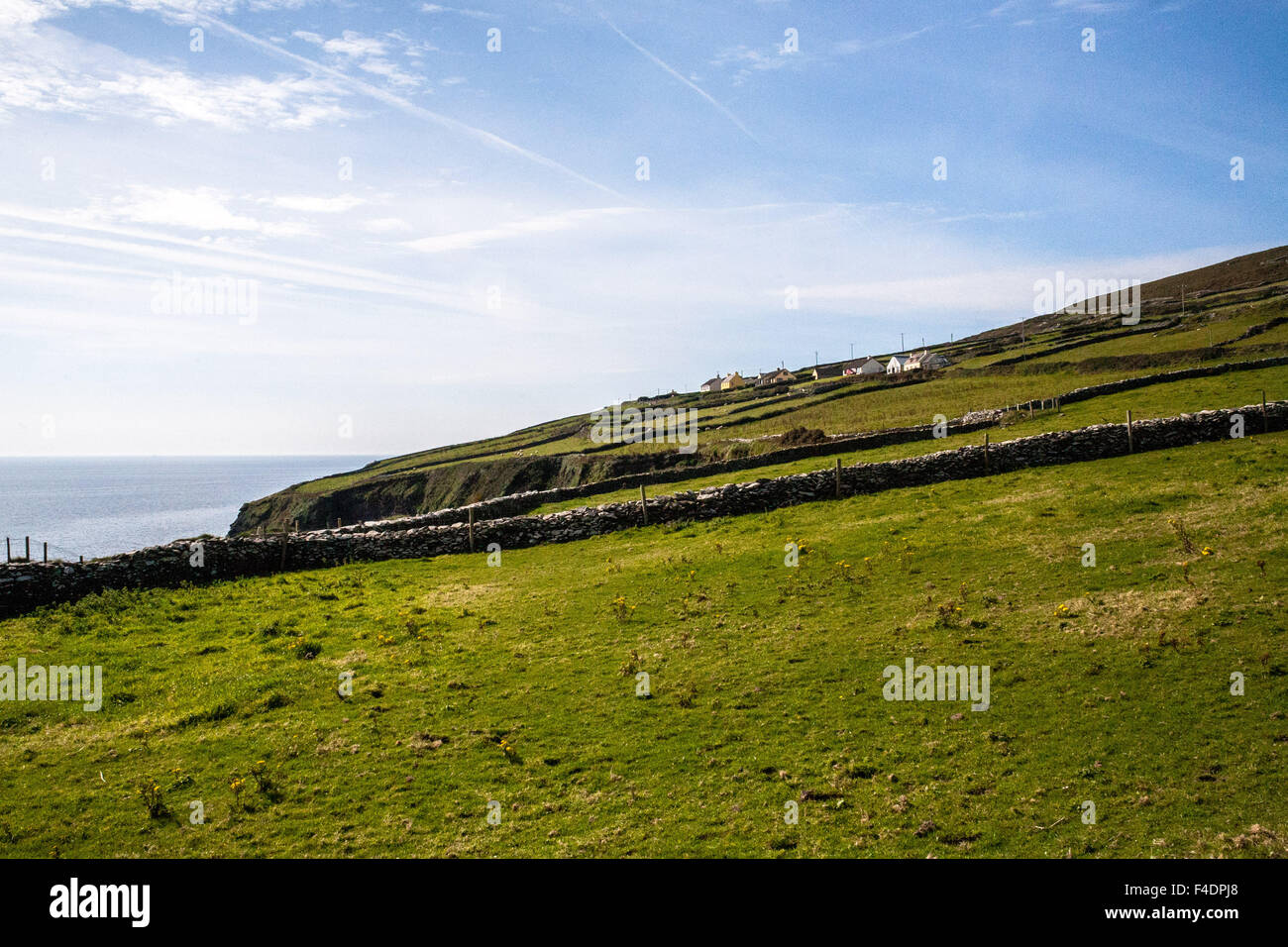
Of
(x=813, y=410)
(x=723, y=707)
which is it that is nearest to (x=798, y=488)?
(x=723, y=707)

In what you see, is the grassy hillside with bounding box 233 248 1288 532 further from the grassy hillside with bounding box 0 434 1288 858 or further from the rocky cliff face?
the grassy hillside with bounding box 0 434 1288 858

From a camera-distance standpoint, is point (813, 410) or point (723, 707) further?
point (813, 410)

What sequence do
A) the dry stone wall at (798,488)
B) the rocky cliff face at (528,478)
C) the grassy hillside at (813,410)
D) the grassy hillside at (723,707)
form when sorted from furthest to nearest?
1. the grassy hillside at (813,410)
2. the rocky cliff face at (528,478)
3. the dry stone wall at (798,488)
4. the grassy hillside at (723,707)

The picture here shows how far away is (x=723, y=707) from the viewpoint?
13750mm

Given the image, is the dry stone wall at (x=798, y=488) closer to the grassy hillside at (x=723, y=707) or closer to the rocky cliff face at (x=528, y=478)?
the rocky cliff face at (x=528, y=478)

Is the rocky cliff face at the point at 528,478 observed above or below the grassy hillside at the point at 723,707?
above

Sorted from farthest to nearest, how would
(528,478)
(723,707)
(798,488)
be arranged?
(528,478) < (798,488) < (723,707)

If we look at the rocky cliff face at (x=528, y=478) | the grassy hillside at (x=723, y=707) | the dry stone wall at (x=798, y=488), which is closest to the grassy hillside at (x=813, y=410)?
the rocky cliff face at (x=528, y=478)

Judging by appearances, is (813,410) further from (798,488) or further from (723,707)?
(723,707)

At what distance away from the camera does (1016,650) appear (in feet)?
48.4

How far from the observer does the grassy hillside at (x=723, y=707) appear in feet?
32.9
